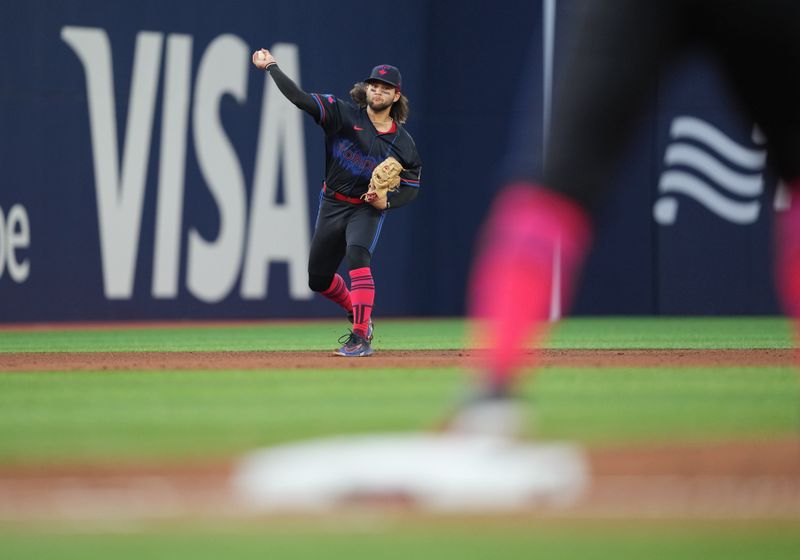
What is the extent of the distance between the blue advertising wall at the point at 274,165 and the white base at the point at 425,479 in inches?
430

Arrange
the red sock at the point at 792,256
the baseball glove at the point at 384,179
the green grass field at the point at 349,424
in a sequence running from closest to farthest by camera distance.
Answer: the green grass field at the point at 349,424
the red sock at the point at 792,256
the baseball glove at the point at 384,179

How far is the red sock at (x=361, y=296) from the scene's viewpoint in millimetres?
8719

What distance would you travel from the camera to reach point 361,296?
28.8ft

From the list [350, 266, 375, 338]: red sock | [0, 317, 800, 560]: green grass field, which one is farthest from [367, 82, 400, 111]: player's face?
[0, 317, 800, 560]: green grass field

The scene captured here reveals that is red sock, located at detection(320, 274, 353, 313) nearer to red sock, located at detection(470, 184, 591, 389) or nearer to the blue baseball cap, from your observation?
the blue baseball cap

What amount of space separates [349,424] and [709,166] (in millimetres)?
12661

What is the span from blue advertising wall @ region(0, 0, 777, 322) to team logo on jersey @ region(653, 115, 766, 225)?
0.02m

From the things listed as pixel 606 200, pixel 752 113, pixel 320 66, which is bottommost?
pixel 606 200

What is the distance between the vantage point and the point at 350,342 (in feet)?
28.7

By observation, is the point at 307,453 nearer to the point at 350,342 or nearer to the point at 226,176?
the point at 350,342

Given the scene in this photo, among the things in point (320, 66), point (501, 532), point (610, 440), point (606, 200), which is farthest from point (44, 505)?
point (320, 66)

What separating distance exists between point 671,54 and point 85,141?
11390mm

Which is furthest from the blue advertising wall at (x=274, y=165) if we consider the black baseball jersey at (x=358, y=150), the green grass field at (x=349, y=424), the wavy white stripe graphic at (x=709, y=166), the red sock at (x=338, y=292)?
the black baseball jersey at (x=358, y=150)

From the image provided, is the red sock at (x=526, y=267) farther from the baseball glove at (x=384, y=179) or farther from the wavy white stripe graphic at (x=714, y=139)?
the wavy white stripe graphic at (x=714, y=139)
